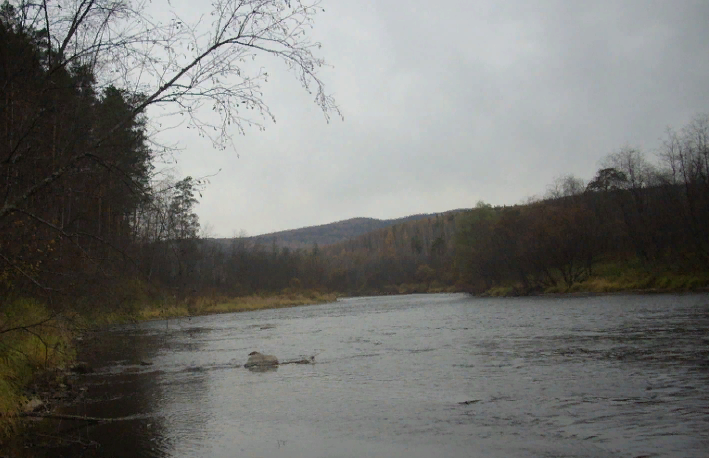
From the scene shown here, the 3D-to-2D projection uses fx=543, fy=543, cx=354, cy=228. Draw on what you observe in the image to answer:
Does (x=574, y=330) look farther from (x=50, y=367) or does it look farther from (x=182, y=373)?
(x=50, y=367)

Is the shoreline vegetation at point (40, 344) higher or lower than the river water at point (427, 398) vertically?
higher

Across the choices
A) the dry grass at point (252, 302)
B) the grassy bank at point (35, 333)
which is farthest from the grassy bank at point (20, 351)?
the dry grass at point (252, 302)

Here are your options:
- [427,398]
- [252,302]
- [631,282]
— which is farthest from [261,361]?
[252,302]

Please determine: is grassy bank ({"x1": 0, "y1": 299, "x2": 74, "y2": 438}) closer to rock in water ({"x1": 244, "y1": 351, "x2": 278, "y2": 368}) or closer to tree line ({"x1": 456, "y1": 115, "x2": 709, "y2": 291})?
rock in water ({"x1": 244, "y1": 351, "x2": 278, "y2": 368})

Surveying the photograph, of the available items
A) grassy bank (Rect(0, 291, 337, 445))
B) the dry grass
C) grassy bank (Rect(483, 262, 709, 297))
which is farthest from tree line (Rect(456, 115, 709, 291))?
grassy bank (Rect(0, 291, 337, 445))

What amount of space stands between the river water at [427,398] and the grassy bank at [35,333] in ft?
4.26

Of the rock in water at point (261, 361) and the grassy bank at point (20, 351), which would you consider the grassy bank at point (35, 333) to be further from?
the rock in water at point (261, 361)

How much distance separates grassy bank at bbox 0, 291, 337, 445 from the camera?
9141mm

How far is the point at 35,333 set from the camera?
31.4 ft

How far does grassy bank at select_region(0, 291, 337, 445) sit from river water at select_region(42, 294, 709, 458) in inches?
51.2

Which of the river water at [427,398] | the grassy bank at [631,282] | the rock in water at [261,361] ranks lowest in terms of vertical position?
the river water at [427,398]

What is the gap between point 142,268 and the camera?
23.5 feet

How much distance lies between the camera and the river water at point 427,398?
29.0 feet

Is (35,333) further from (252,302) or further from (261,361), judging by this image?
(252,302)
